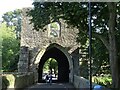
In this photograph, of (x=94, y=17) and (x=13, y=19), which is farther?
(x=13, y=19)

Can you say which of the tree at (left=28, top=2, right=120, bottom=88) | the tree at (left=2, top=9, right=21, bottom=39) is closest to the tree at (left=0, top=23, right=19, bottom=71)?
the tree at (left=2, top=9, right=21, bottom=39)

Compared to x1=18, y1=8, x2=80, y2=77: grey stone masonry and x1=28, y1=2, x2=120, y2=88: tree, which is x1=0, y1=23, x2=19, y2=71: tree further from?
x1=28, y1=2, x2=120, y2=88: tree

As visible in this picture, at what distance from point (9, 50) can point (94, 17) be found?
32509mm

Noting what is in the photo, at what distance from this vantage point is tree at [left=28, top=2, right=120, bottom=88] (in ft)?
61.1

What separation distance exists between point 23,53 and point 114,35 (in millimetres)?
21139

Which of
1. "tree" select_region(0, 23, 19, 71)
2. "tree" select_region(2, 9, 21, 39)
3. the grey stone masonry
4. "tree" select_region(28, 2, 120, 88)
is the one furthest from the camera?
"tree" select_region(2, 9, 21, 39)

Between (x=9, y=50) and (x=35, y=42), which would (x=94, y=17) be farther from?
(x=9, y=50)

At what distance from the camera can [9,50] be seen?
5159 centimetres

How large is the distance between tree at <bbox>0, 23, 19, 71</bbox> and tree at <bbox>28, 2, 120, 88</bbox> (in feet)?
98.6

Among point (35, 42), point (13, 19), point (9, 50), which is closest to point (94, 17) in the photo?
point (35, 42)

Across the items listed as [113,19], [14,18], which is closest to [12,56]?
[14,18]

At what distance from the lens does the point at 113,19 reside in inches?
754

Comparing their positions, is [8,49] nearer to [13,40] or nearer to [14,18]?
[13,40]

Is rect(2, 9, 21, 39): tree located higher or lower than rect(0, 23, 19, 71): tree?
higher
